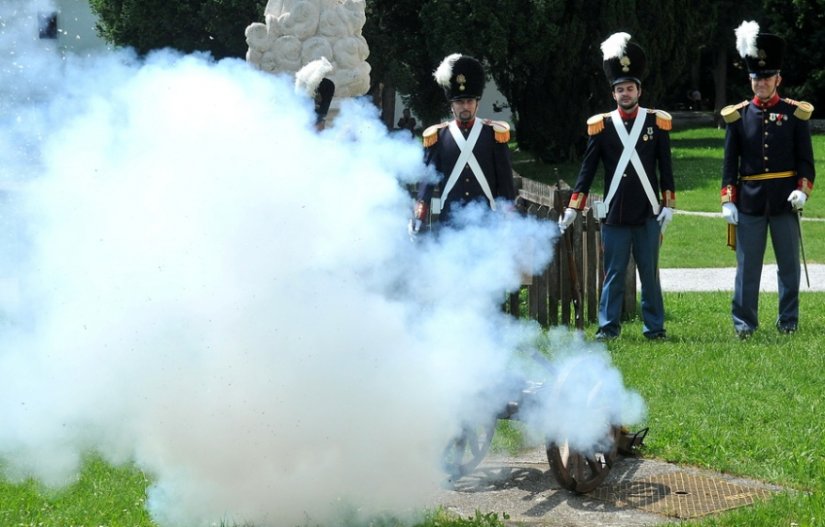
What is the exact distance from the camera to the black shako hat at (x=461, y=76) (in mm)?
8375

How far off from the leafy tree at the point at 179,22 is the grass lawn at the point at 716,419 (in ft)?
55.0

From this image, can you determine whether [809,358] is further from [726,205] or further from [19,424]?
[19,424]

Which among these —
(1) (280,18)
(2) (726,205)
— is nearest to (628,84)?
(2) (726,205)

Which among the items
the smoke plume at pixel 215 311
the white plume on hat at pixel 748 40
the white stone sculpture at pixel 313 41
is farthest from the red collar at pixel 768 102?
the white stone sculpture at pixel 313 41

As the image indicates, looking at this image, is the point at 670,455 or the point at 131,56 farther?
the point at 670,455

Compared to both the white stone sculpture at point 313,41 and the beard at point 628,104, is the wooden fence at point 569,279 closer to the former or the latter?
the beard at point 628,104

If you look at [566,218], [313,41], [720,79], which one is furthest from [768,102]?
[720,79]

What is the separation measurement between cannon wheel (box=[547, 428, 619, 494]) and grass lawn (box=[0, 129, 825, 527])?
1.40 feet

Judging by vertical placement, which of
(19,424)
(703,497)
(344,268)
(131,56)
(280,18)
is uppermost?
(280,18)

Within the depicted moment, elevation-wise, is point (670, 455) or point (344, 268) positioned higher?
point (344, 268)

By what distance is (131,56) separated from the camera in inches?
230

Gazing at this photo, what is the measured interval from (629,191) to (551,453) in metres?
4.25

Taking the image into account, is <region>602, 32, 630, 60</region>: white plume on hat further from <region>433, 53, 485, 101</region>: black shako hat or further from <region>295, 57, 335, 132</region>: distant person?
<region>295, 57, 335, 132</region>: distant person

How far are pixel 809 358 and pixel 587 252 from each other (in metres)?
2.75
